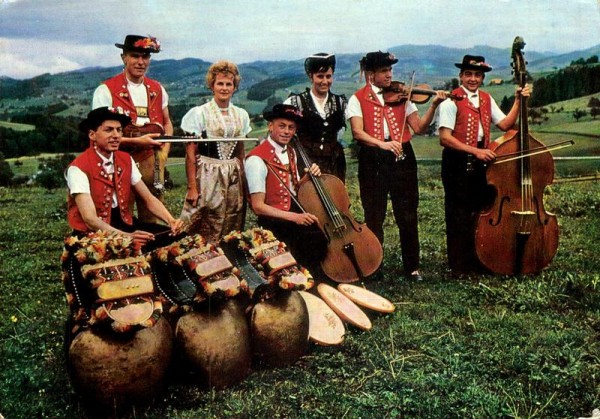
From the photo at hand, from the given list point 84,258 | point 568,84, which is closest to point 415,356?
point 84,258

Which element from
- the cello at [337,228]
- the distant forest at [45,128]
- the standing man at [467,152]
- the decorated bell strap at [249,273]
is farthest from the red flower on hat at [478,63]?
the decorated bell strap at [249,273]

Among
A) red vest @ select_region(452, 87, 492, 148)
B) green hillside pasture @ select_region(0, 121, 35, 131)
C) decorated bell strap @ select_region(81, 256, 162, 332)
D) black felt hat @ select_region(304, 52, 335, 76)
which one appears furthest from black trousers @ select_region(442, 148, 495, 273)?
green hillside pasture @ select_region(0, 121, 35, 131)

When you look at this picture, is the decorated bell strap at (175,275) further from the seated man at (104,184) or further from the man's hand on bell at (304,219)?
the man's hand on bell at (304,219)

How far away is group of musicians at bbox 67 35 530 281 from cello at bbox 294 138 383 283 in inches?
3.1

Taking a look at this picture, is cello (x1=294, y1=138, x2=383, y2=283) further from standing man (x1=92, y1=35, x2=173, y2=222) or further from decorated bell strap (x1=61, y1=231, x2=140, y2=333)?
decorated bell strap (x1=61, y1=231, x2=140, y2=333)

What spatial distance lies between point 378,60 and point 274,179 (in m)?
1.48

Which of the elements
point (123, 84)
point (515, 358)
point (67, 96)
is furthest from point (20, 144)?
point (515, 358)

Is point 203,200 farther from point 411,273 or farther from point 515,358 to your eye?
point 515,358

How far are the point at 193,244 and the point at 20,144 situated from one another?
9.21 ft

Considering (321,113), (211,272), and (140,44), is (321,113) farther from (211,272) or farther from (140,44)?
(211,272)

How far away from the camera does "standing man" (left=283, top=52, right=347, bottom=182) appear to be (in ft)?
17.7

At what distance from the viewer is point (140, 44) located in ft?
15.5

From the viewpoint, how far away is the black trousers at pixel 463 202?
5617 mm

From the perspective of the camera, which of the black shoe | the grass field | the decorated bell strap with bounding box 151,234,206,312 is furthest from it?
the black shoe
